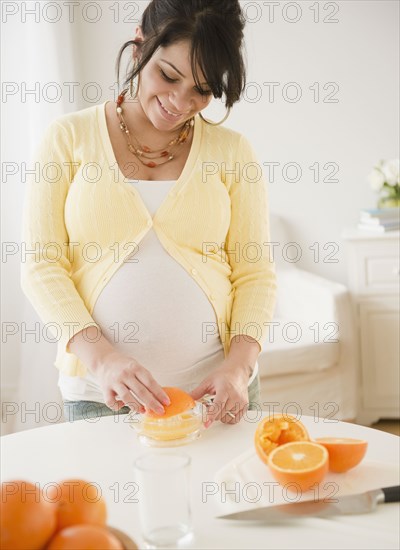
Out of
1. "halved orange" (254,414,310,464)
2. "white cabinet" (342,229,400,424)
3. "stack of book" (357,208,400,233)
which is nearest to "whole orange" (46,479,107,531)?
"halved orange" (254,414,310,464)

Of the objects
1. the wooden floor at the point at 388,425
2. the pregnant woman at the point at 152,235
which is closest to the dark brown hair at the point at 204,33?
the pregnant woman at the point at 152,235

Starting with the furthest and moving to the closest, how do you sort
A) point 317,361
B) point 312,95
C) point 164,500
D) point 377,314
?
point 312,95 < point 377,314 < point 317,361 < point 164,500

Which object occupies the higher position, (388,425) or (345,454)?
(345,454)

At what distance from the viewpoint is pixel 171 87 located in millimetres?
1338

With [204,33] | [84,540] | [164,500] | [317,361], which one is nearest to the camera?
[84,540]

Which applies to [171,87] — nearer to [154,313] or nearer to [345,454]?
[154,313]

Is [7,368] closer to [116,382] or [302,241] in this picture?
[302,241]

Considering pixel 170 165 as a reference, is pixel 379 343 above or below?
below

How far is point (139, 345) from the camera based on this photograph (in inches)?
53.4

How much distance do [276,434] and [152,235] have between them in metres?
0.46

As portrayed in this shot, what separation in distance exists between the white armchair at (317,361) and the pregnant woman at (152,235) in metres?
1.40

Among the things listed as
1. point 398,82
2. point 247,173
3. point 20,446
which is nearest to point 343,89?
point 398,82

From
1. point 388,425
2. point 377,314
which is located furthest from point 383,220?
point 388,425

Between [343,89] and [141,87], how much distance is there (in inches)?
84.9
